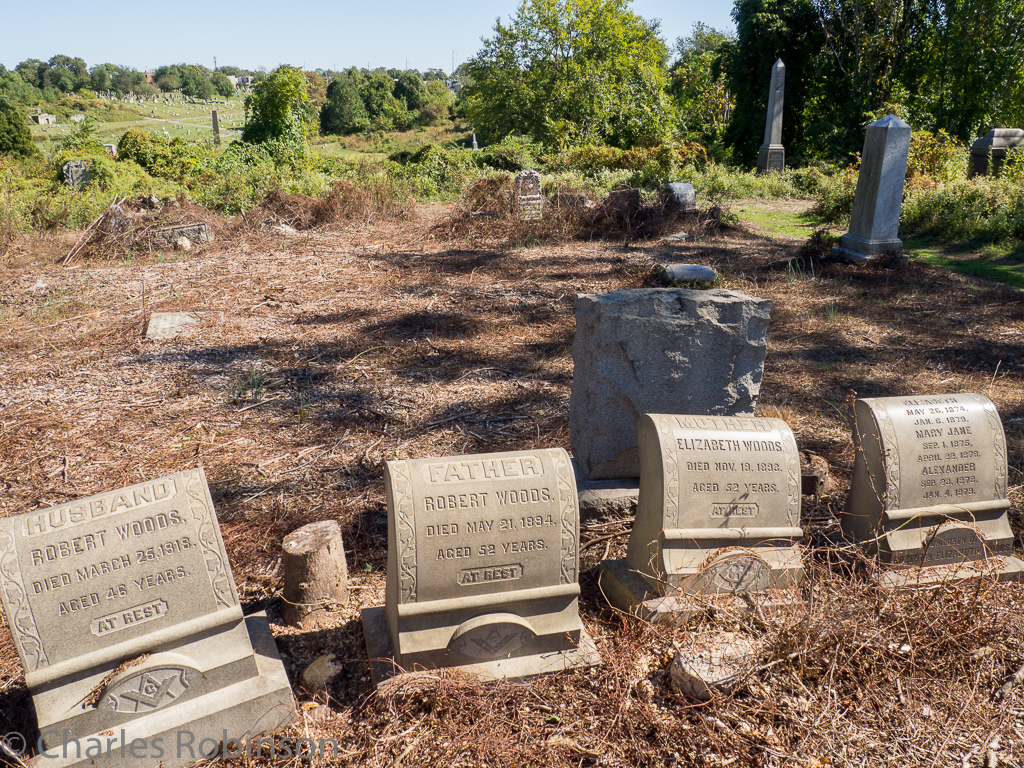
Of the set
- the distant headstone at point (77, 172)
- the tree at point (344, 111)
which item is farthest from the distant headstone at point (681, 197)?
the tree at point (344, 111)

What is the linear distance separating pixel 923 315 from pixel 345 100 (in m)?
53.1

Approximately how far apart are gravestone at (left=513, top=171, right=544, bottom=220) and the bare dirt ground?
1.09 metres

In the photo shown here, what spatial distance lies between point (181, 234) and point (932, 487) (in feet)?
33.5

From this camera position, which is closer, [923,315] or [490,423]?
[490,423]

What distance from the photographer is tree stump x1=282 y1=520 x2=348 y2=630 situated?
2.82m

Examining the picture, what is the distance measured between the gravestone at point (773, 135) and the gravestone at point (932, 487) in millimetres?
15546

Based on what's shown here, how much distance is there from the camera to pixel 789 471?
110 inches

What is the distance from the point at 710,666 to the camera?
2.34 metres

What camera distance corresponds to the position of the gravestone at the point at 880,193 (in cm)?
870

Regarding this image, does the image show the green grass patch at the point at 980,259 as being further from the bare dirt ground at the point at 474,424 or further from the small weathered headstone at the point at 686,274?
the small weathered headstone at the point at 686,274

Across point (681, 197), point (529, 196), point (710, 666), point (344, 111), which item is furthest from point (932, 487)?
point (344, 111)

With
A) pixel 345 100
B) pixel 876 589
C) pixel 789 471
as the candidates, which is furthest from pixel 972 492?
pixel 345 100

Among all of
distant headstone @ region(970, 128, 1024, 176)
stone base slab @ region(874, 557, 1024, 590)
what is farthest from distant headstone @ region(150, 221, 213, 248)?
distant headstone @ region(970, 128, 1024, 176)

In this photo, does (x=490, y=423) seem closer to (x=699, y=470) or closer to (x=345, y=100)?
(x=699, y=470)
